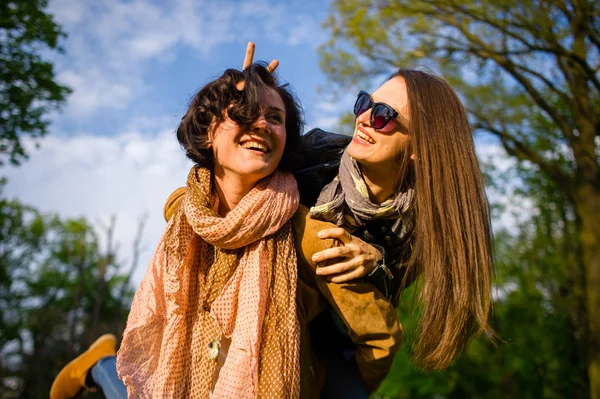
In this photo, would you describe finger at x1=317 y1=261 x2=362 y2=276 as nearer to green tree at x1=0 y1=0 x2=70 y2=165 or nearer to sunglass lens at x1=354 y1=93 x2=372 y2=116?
sunglass lens at x1=354 y1=93 x2=372 y2=116

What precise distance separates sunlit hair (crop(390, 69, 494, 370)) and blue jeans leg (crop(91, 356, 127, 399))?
5.39 feet

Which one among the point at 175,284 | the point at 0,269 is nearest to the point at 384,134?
the point at 175,284

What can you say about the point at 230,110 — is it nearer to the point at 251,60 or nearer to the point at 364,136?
the point at 251,60

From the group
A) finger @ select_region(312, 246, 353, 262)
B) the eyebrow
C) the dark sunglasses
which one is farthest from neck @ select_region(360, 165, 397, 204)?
the eyebrow

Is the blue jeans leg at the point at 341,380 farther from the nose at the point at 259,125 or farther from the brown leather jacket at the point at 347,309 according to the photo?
the nose at the point at 259,125

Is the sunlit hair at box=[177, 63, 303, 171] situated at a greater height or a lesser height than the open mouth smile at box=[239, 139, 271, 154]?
greater

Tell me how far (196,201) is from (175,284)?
1.15ft

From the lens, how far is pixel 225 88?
7.43 ft

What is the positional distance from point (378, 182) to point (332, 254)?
1.34 ft

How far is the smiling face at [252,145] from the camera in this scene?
7.19 ft

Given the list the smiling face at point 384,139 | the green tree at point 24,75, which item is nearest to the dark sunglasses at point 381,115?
the smiling face at point 384,139

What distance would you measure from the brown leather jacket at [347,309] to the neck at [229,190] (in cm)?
26

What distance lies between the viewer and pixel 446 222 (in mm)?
2174

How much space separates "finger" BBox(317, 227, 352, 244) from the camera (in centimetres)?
215
